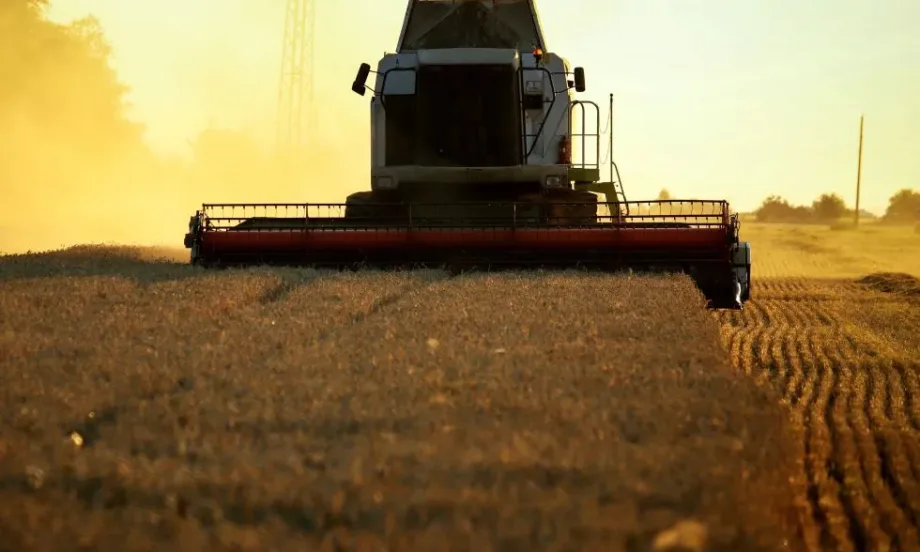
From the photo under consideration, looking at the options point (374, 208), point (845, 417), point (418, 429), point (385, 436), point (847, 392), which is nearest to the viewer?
point (385, 436)

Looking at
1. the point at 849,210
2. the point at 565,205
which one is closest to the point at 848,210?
the point at 849,210

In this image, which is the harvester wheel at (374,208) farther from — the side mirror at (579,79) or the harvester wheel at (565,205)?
the side mirror at (579,79)

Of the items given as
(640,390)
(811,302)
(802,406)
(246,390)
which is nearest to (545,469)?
(640,390)

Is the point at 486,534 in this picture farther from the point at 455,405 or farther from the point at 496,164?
the point at 496,164

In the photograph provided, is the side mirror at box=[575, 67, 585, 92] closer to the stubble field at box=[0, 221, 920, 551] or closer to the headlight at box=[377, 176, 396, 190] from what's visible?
the headlight at box=[377, 176, 396, 190]

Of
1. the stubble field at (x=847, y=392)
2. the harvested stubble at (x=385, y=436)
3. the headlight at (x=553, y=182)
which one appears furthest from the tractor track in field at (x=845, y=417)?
the headlight at (x=553, y=182)

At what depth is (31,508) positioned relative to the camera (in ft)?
8.84

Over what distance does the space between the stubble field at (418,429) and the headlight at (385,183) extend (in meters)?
4.14

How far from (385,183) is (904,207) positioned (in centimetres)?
7529

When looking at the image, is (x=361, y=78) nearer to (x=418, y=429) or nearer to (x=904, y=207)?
(x=418, y=429)

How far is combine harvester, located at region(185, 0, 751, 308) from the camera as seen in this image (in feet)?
37.4

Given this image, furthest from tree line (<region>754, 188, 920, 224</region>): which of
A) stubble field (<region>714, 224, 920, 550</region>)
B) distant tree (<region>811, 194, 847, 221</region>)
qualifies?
stubble field (<region>714, 224, 920, 550</region>)

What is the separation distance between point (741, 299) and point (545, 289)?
12.2 ft

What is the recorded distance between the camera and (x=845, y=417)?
288 inches
